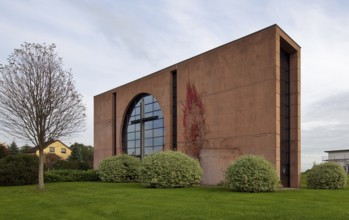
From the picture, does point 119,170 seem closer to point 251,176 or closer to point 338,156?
point 251,176

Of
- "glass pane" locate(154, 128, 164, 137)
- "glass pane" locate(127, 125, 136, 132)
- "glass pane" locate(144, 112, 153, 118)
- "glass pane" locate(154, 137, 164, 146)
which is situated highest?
"glass pane" locate(144, 112, 153, 118)

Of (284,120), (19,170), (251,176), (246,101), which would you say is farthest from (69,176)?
(284,120)

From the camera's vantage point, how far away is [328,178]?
738 inches

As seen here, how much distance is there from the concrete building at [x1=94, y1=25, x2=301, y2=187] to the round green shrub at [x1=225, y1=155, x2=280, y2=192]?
9.17ft

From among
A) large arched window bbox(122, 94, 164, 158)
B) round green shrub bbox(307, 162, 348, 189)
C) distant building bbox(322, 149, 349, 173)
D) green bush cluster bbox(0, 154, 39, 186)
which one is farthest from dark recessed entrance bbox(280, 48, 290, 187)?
distant building bbox(322, 149, 349, 173)

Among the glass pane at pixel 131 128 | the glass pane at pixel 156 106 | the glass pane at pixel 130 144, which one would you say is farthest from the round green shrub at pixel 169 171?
the glass pane at pixel 131 128

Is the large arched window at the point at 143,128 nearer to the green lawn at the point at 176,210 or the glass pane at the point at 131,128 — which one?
the glass pane at the point at 131,128

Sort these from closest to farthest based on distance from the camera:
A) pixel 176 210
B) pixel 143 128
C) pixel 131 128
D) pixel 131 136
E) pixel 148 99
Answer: pixel 176 210, pixel 148 99, pixel 143 128, pixel 131 136, pixel 131 128

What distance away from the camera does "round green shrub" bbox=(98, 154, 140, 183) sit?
25828 millimetres

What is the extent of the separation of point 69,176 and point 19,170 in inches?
176

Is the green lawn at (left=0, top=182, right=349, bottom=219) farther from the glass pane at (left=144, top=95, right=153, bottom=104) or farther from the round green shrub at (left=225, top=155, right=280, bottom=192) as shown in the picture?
the glass pane at (left=144, top=95, right=153, bottom=104)

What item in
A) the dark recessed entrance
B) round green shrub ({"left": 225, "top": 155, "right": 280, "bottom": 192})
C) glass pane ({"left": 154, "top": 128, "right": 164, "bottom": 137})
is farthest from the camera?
glass pane ({"left": 154, "top": 128, "right": 164, "bottom": 137})

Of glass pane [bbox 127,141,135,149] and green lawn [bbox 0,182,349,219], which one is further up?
glass pane [bbox 127,141,135,149]

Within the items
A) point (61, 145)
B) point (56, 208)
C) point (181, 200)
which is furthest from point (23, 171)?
point (61, 145)
